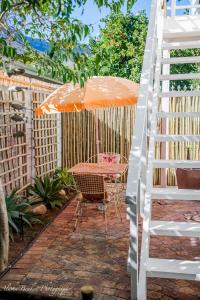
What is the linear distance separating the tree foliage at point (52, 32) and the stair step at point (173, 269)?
1.87 meters

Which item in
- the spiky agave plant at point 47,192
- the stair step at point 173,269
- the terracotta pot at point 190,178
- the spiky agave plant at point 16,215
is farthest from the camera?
the terracotta pot at point 190,178

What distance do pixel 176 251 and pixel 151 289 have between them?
1019 millimetres

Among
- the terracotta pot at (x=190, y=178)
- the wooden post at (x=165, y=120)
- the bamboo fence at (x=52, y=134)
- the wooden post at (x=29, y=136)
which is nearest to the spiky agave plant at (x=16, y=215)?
the bamboo fence at (x=52, y=134)

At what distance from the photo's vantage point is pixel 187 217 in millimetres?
5578

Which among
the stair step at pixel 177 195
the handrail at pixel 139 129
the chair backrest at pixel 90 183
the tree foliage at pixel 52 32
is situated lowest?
the chair backrest at pixel 90 183

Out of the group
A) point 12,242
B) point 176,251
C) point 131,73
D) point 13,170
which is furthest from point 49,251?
point 131,73

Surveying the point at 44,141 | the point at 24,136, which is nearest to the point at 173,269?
the point at 24,136

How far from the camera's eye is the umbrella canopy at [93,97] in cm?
532

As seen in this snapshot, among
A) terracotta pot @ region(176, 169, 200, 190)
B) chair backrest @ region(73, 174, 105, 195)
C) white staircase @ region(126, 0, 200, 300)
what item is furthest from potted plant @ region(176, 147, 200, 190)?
white staircase @ region(126, 0, 200, 300)

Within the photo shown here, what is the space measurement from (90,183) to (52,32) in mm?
2054

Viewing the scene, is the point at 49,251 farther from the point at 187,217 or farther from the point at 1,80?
the point at 1,80

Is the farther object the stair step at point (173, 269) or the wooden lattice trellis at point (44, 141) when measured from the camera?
the wooden lattice trellis at point (44, 141)

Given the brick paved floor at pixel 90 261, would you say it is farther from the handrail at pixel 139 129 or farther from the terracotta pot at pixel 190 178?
the handrail at pixel 139 129

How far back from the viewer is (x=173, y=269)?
103 inches
